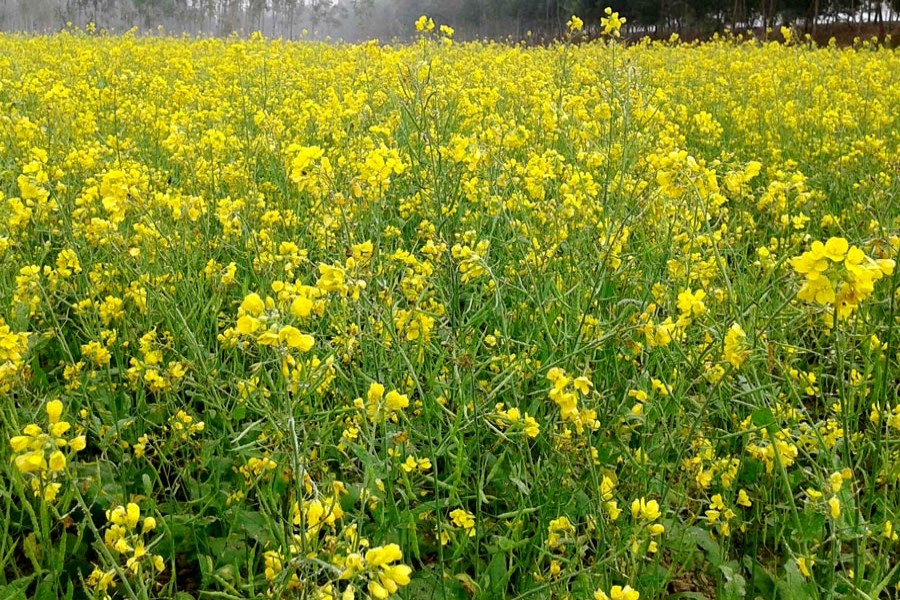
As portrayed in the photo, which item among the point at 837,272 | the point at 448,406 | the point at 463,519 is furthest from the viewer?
the point at 448,406

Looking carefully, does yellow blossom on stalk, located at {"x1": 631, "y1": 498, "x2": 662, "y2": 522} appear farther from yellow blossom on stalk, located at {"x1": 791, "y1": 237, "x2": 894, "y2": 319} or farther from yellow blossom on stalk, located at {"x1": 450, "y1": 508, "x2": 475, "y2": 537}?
yellow blossom on stalk, located at {"x1": 791, "y1": 237, "x2": 894, "y2": 319}

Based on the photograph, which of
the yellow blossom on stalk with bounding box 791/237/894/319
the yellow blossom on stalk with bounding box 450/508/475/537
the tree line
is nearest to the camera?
the yellow blossom on stalk with bounding box 791/237/894/319

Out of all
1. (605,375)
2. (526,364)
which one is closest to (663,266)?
(605,375)

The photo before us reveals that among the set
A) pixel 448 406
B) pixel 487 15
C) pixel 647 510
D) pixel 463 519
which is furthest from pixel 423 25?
pixel 487 15

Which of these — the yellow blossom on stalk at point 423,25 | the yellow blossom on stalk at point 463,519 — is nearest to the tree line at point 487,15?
the yellow blossom on stalk at point 423,25

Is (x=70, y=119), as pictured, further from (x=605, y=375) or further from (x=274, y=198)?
(x=605, y=375)

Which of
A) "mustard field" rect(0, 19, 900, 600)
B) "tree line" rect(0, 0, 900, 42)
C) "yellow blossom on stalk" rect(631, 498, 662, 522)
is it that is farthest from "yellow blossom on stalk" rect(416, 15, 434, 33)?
"tree line" rect(0, 0, 900, 42)

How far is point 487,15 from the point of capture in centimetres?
Result: 5375

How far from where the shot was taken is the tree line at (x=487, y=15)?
1189 inches

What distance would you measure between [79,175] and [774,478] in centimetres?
318

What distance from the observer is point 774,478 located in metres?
2.04

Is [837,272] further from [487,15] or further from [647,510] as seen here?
[487,15]

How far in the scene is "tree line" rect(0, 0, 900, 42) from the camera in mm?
30203

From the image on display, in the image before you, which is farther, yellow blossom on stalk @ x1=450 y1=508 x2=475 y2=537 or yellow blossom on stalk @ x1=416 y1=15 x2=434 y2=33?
yellow blossom on stalk @ x1=416 y1=15 x2=434 y2=33
